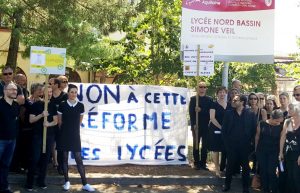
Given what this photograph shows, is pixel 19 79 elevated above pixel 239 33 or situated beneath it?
situated beneath

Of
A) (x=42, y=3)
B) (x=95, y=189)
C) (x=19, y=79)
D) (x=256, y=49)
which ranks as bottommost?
(x=95, y=189)

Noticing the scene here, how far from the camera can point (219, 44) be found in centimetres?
1095

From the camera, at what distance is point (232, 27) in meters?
11.1

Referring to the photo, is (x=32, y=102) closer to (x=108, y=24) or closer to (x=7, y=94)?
(x=7, y=94)

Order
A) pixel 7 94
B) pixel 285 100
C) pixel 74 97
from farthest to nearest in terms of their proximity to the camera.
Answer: pixel 285 100 → pixel 74 97 → pixel 7 94

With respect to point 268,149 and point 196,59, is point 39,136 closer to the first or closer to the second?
A: point 196,59

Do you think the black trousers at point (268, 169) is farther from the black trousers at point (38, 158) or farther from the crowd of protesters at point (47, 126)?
the black trousers at point (38, 158)

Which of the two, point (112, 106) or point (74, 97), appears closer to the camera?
point (74, 97)

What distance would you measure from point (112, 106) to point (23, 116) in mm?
2177

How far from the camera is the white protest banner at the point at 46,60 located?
8062 millimetres

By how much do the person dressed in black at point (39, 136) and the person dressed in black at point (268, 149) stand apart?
12.0ft

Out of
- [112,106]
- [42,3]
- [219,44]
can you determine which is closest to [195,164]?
[112,106]

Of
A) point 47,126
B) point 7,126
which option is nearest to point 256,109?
point 47,126

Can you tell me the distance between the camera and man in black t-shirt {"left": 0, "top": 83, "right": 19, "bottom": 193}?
276 inches
